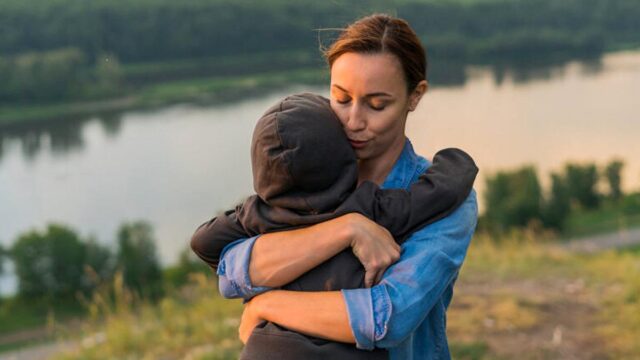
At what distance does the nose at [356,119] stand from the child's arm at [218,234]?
277 millimetres

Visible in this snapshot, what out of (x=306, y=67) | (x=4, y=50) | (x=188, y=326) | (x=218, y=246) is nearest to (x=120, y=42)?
(x=4, y=50)

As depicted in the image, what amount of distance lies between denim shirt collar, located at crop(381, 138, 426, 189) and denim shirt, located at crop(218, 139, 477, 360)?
22 mm

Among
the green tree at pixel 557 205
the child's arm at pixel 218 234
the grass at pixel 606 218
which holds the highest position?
the child's arm at pixel 218 234

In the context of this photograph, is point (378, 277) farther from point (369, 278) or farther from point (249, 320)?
point (249, 320)

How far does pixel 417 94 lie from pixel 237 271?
0.47 meters

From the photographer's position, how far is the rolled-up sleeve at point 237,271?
138cm

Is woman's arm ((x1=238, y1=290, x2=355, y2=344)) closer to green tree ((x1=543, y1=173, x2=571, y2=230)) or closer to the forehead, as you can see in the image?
the forehead

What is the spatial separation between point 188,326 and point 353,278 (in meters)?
3.59

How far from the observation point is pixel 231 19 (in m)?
34.9

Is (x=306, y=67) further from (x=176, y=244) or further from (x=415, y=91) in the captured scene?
(x=415, y=91)

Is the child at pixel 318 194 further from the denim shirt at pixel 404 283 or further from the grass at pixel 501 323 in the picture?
the grass at pixel 501 323

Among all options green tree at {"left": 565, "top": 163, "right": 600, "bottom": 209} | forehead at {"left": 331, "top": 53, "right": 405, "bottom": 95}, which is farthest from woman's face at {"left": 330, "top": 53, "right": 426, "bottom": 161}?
green tree at {"left": 565, "top": 163, "right": 600, "bottom": 209}

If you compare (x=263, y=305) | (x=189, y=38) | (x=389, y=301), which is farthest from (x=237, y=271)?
(x=189, y=38)

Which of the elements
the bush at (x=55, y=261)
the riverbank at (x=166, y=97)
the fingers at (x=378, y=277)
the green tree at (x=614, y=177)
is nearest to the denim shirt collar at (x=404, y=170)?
the fingers at (x=378, y=277)
